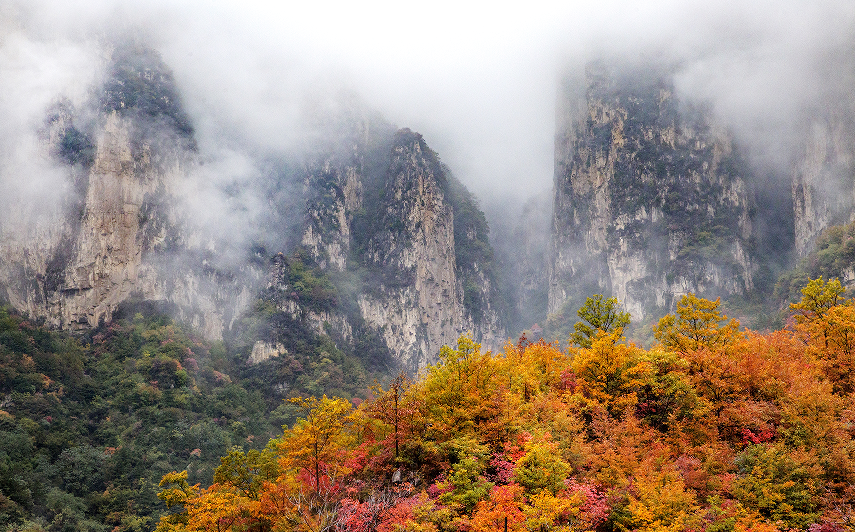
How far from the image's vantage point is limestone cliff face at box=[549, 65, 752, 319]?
310 feet

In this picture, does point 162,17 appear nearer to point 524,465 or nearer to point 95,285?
point 95,285

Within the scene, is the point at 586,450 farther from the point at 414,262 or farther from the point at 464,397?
the point at 414,262

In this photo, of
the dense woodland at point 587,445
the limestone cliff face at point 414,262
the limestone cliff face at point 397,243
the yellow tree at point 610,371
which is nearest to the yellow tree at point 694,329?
the dense woodland at point 587,445

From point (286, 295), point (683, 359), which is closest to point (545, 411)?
point (683, 359)

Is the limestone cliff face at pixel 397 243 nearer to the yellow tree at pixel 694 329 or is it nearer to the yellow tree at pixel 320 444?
the yellow tree at pixel 694 329

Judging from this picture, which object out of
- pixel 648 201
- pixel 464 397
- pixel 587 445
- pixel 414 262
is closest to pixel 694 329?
pixel 587 445

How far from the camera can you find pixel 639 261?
101000mm

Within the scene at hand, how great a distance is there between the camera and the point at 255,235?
98250mm

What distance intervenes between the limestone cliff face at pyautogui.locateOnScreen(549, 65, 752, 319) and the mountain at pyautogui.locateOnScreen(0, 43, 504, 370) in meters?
29.4

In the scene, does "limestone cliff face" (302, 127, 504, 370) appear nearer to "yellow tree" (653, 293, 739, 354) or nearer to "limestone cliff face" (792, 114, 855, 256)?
"limestone cliff face" (792, 114, 855, 256)

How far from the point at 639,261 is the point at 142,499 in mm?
88296

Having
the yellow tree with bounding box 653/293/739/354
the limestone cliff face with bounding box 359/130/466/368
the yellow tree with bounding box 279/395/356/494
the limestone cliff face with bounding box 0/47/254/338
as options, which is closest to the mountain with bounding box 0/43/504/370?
the limestone cliff face with bounding box 0/47/254/338

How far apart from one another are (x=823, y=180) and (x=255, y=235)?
92.0 meters

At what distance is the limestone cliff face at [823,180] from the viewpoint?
71.9 meters
